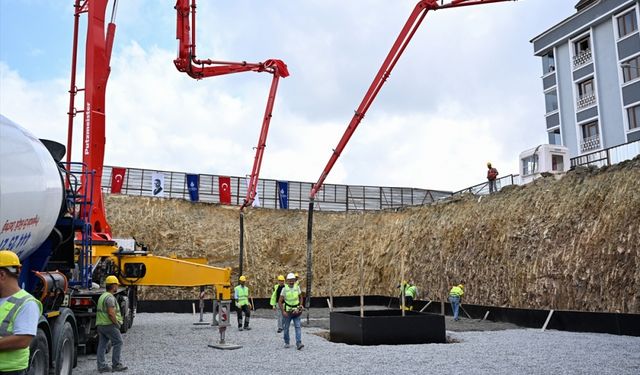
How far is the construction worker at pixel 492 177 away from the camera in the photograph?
25.7 m

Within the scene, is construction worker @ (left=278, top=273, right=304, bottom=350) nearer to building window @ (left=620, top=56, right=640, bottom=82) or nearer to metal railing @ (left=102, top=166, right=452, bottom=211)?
metal railing @ (left=102, top=166, right=452, bottom=211)

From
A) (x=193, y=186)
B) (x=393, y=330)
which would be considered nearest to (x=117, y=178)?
(x=193, y=186)

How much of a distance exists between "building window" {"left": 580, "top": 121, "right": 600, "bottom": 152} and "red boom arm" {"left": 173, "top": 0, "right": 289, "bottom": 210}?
72.9 feet

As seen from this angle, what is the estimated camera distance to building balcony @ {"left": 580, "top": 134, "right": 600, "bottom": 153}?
3428 cm

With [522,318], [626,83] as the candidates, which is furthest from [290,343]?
[626,83]

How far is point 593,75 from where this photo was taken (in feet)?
113

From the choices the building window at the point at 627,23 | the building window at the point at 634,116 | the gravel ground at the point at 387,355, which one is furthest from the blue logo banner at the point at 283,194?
the building window at the point at 627,23

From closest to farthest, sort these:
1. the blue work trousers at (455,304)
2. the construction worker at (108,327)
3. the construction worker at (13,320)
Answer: the construction worker at (13,320), the construction worker at (108,327), the blue work trousers at (455,304)

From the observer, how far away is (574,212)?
19.1m

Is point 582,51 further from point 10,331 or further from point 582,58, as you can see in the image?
point 10,331

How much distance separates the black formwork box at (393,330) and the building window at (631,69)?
2571cm

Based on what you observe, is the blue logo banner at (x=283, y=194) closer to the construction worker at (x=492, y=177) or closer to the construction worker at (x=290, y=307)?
the construction worker at (x=492, y=177)

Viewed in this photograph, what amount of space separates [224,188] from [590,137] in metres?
24.4

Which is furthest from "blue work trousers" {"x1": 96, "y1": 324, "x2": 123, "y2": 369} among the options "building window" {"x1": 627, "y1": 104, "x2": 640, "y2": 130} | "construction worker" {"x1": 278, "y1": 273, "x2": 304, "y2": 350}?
"building window" {"x1": 627, "y1": 104, "x2": 640, "y2": 130}
